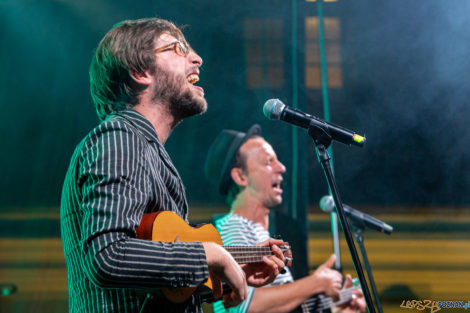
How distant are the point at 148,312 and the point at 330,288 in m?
1.75

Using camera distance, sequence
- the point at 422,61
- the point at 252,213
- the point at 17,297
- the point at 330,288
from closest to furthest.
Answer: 1. the point at 330,288
2. the point at 252,213
3. the point at 17,297
4. the point at 422,61

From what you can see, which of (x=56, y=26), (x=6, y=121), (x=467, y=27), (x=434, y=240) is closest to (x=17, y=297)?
(x=6, y=121)

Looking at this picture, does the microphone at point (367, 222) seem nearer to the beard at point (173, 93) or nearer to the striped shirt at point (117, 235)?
the beard at point (173, 93)

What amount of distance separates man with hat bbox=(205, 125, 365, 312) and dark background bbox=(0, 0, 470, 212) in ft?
1.65

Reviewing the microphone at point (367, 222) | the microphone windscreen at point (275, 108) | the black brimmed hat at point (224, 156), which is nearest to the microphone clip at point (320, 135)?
the microphone windscreen at point (275, 108)

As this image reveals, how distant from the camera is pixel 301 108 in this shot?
379 cm

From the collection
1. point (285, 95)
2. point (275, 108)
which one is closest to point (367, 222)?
point (275, 108)

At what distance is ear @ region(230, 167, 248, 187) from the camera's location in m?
3.21

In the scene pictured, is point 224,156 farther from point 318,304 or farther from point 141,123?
point 141,123

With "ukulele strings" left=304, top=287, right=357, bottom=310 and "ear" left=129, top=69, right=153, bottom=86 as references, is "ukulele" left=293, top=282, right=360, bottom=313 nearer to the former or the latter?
"ukulele strings" left=304, top=287, right=357, bottom=310

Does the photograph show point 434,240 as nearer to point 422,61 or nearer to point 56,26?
point 422,61

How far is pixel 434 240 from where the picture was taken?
401 centimetres

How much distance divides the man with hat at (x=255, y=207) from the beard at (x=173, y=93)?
1.21m

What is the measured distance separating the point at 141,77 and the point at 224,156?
69.9 inches
